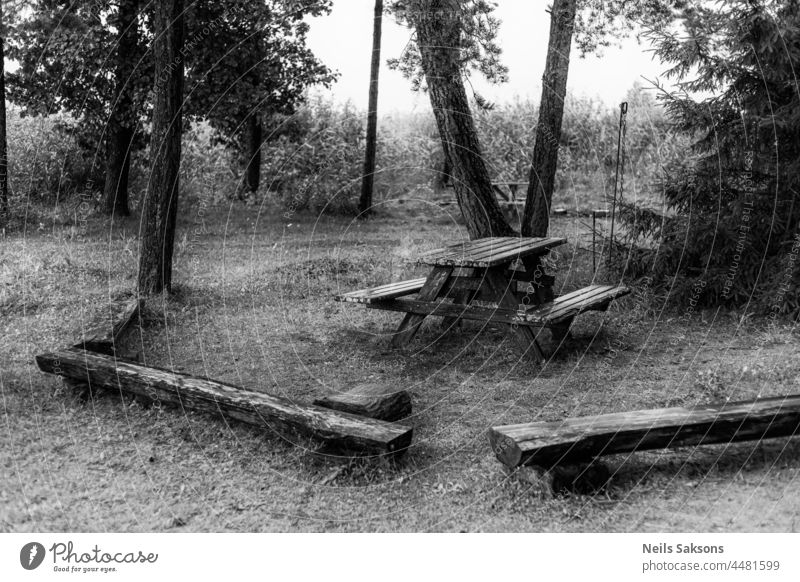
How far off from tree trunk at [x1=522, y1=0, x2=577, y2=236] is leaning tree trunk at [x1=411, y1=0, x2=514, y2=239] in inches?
21.3

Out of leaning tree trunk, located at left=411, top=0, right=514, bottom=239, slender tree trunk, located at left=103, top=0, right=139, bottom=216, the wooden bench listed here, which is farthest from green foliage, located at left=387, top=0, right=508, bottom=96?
slender tree trunk, located at left=103, top=0, right=139, bottom=216

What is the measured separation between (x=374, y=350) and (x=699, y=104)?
14.2 ft

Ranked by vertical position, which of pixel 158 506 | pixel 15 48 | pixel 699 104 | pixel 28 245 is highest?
pixel 15 48

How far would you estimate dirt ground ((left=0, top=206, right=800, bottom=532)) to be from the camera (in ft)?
15.3

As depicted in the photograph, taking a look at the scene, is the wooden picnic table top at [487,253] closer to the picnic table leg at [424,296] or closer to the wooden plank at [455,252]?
the wooden plank at [455,252]

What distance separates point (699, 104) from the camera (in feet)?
28.3

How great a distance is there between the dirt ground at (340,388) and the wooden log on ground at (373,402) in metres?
0.28

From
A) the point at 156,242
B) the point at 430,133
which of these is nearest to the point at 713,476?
the point at 156,242

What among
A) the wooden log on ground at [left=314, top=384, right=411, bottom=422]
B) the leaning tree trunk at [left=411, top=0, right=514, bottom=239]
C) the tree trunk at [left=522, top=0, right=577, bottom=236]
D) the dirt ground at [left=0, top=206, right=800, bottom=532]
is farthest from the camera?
the tree trunk at [left=522, top=0, right=577, bottom=236]

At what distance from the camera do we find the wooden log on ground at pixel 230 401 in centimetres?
509

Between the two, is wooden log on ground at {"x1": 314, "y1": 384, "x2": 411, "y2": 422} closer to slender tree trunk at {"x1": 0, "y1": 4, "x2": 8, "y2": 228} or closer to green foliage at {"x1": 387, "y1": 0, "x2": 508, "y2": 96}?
green foliage at {"x1": 387, "y1": 0, "x2": 508, "y2": 96}

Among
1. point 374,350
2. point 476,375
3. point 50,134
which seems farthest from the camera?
point 50,134

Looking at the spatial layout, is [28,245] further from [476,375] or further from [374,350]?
[476,375]

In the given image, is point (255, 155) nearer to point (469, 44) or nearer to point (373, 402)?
point (469, 44)
